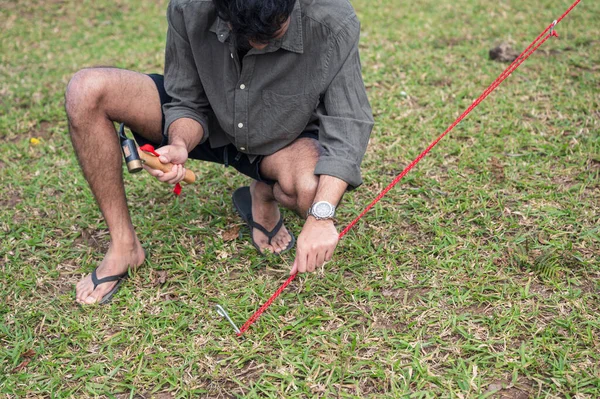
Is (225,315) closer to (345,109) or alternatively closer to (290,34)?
(345,109)

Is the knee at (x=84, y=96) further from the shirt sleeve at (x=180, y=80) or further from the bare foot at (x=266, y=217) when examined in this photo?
the bare foot at (x=266, y=217)

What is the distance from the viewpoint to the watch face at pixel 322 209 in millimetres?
2090

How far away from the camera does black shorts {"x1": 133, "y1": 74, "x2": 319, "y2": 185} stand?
8.40 ft

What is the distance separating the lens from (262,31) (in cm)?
203

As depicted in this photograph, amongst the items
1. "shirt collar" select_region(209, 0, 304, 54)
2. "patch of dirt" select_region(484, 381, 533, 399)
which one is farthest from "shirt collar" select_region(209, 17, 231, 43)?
"patch of dirt" select_region(484, 381, 533, 399)

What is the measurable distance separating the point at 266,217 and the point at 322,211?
712mm

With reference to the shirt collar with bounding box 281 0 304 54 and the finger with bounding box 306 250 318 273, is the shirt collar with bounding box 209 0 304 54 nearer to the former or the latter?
the shirt collar with bounding box 281 0 304 54

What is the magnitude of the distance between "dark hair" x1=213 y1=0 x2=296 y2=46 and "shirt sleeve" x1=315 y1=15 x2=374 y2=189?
0.31 m

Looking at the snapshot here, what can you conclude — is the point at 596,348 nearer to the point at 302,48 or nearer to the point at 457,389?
the point at 457,389

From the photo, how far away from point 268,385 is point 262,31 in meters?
1.23

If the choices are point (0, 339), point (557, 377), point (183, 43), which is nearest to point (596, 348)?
point (557, 377)

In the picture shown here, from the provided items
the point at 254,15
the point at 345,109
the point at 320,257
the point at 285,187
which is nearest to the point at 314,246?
the point at 320,257

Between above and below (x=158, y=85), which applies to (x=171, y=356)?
below

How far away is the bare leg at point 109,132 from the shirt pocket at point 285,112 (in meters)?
0.48
